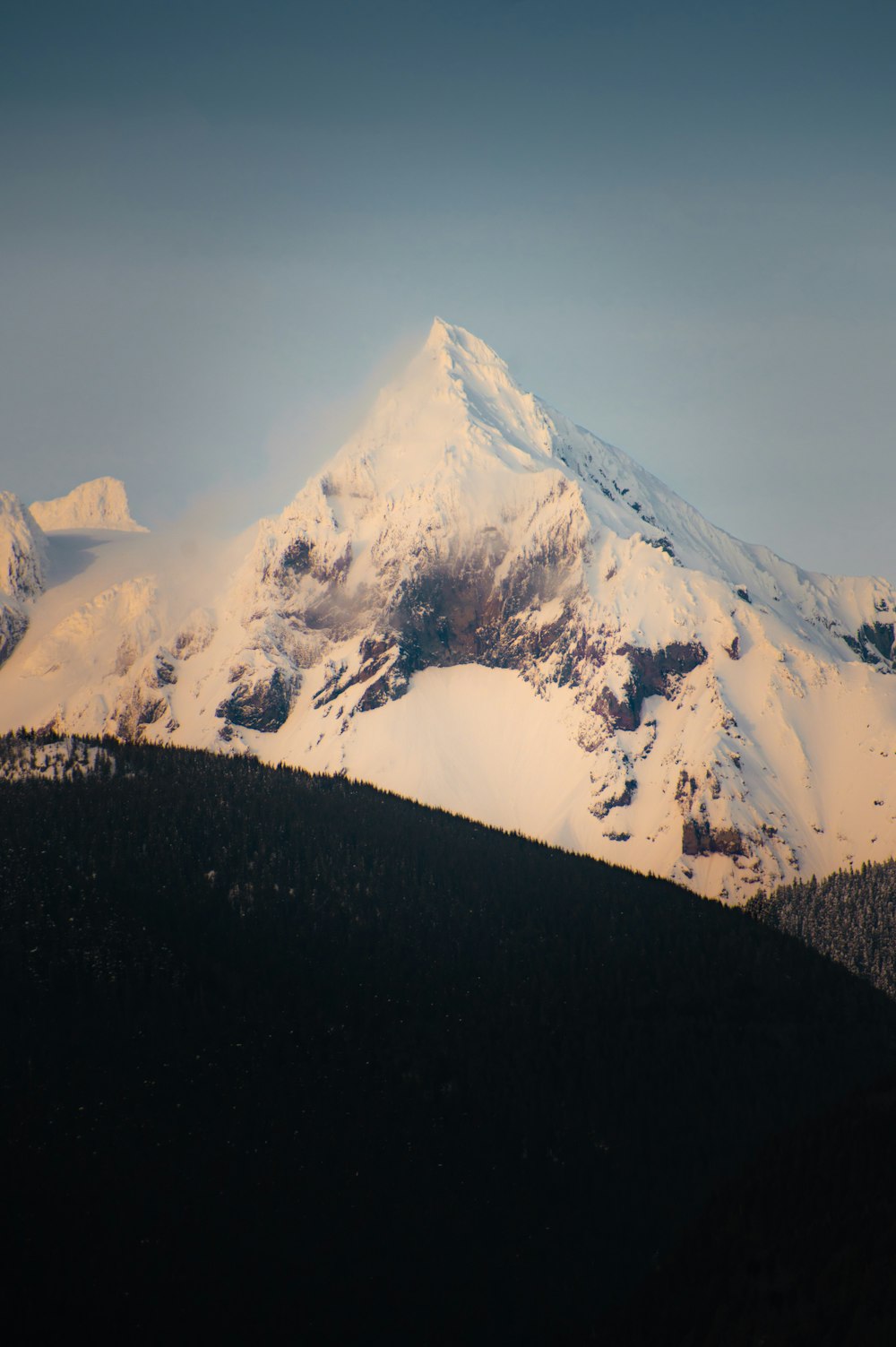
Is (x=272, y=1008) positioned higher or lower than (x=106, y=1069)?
higher

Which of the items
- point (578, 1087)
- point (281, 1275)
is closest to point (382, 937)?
point (578, 1087)

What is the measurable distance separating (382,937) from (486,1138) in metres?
40.1

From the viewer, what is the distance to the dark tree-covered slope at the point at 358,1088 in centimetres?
12850

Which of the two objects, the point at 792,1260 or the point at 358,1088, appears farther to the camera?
the point at 358,1088

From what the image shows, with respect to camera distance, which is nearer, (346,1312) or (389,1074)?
(346,1312)

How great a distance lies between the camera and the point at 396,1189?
14600 centimetres

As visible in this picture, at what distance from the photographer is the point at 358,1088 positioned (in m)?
160

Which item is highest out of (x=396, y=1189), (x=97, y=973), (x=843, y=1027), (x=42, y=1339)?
(x=843, y=1027)

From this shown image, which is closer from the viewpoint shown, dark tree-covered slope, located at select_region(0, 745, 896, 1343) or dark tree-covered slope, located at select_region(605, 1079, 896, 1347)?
dark tree-covered slope, located at select_region(605, 1079, 896, 1347)

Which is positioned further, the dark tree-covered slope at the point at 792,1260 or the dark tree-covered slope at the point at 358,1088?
the dark tree-covered slope at the point at 358,1088

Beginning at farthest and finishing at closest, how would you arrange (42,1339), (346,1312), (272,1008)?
(272,1008)
(346,1312)
(42,1339)

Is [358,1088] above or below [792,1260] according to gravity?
below

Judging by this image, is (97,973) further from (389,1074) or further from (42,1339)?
(42,1339)

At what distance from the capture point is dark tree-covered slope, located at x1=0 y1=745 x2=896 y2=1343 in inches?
5059
